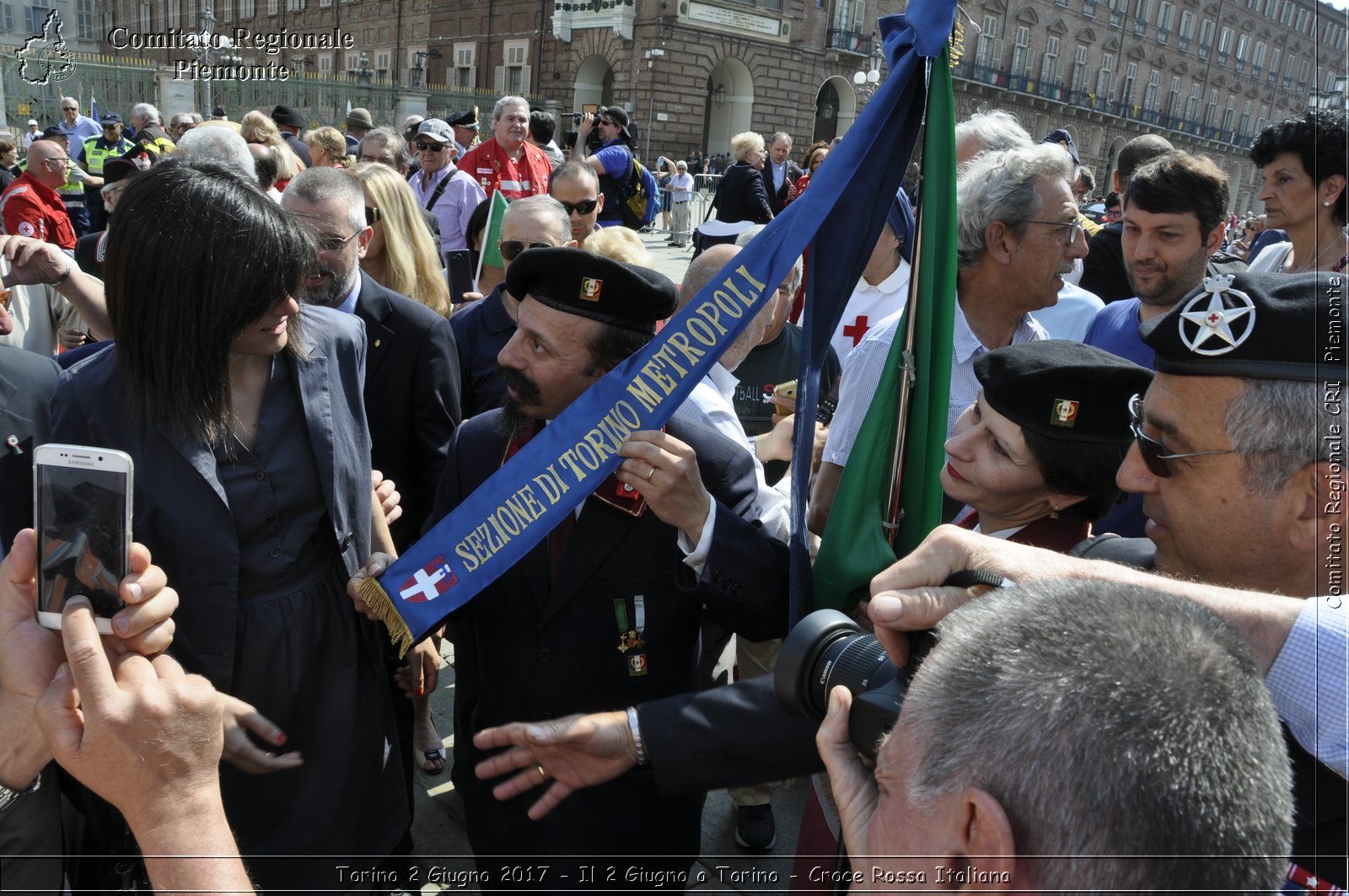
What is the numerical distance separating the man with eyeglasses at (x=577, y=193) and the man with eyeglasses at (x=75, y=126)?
1225 cm

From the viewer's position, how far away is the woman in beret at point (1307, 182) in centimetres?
380

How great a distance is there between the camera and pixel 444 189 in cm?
695

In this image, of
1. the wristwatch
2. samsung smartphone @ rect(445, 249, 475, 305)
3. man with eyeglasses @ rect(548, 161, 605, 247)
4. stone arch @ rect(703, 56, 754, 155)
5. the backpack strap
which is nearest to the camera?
the wristwatch

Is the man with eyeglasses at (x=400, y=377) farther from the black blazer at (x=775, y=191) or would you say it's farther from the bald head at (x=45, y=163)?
the black blazer at (x=775, y=191)

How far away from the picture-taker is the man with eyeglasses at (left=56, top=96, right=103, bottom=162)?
1427 centimetres

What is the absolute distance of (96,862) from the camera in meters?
1.84

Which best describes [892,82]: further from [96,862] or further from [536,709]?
[96,862]

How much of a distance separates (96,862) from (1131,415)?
2193mm

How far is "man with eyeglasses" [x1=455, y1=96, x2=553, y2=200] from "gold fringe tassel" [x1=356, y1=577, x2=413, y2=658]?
585 centimetres

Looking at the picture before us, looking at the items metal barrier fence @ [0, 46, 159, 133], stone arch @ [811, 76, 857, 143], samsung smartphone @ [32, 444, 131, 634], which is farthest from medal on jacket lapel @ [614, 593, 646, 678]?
stone arch @ [811, 76, 857, 143]

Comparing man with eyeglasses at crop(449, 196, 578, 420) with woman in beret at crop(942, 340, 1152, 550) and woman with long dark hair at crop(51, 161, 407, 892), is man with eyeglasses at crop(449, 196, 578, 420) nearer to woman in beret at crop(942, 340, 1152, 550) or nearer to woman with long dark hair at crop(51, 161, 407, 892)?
woman with long dark hair at crop(51, 161, 407, 892)

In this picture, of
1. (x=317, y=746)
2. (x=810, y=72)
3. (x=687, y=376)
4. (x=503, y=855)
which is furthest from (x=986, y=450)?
(x=810, y=72)

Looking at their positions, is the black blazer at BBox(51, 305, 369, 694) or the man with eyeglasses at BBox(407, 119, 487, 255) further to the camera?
the man with eyeglasses at BBox(407, 119, 487, 255)

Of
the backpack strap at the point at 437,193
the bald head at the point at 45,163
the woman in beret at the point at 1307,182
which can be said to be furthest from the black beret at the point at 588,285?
the bald head at the point at 45,163
